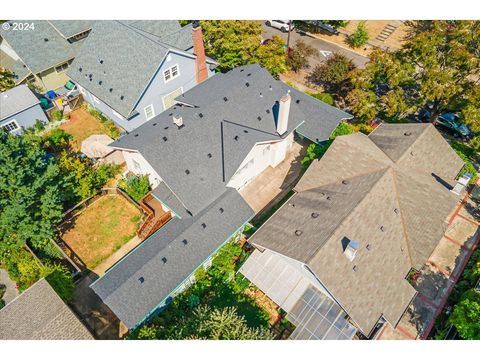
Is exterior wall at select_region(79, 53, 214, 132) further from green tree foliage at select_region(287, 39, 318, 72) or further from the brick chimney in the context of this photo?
green tree foliage at select_region(287, 39, 318, 72)

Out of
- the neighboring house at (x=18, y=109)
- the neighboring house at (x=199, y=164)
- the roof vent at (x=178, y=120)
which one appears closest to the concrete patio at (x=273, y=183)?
the neighboring house at (x=199, y=164)

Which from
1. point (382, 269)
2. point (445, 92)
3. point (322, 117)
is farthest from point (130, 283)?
point (445, 92)

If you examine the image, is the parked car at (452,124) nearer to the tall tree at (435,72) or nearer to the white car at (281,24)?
the tall tree at (435,72)

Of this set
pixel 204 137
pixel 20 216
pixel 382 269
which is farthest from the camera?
pixel 204 137

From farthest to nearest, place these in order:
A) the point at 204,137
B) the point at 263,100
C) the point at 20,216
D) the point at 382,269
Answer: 1. the point at 263,100
2. the point at 204,137
3. the point at 20,216
4. the point at 382,269

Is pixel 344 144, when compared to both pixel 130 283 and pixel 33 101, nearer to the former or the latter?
pixel 130 283

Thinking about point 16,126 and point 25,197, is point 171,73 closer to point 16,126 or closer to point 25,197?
point 16,126

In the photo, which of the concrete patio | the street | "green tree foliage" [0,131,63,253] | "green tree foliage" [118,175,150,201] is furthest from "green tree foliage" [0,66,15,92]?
the street
